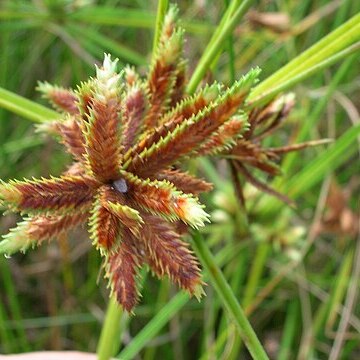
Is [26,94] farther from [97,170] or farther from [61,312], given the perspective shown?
[97,170]

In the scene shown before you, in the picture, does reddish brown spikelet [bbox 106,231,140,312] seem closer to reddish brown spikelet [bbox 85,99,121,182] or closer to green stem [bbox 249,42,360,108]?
reddish brown spikelet [bbox 85,99,121,182]

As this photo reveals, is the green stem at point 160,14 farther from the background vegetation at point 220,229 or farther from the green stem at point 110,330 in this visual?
the background vegetation at point 220,229

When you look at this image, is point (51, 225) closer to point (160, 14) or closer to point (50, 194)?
point (50, 194)

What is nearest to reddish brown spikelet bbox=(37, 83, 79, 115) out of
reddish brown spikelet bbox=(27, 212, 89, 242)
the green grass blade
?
reddish brown spikelet bbox=(27, 212, 89, 242)

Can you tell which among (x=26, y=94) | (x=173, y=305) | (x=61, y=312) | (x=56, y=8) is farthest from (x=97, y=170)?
(x=26, y=94)

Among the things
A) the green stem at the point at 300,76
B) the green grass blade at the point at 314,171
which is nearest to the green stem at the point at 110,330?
the green stem at the point at 300,76
